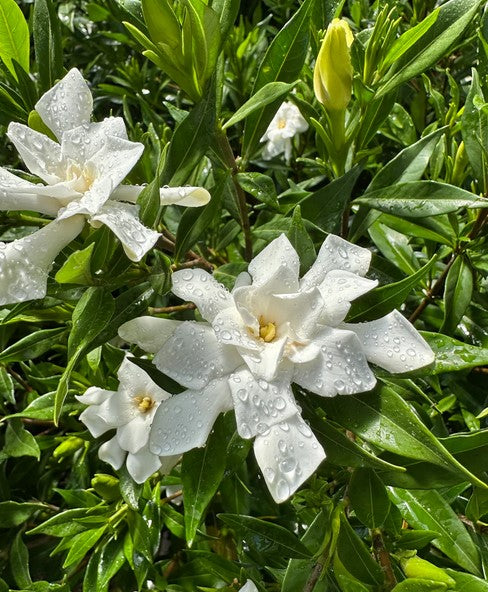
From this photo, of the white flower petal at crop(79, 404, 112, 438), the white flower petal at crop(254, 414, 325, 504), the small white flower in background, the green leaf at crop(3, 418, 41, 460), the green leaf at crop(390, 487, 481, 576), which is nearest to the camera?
the white flower petal at crop(254, 414, 325, 504)

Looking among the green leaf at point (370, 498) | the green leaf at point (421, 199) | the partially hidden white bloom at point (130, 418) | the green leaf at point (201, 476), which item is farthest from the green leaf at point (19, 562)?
the green leaf at point (421, 199)

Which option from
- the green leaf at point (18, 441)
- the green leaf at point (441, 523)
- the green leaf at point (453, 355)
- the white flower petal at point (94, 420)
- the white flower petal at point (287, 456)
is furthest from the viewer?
the green leaf at point (18, 441)

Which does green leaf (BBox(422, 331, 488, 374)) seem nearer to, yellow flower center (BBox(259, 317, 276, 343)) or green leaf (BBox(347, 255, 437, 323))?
green leaf (BBox(347, 255, 437, 323))

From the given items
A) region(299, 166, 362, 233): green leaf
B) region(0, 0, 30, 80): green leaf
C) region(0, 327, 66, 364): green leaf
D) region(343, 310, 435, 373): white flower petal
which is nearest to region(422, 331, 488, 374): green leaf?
region(343, 310, 435, 373): white flower petal

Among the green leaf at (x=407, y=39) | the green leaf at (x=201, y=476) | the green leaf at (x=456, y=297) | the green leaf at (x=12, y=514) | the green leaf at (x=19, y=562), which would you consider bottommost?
the green leaf at (x=19, y=562)

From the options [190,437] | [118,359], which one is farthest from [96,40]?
[190,437]

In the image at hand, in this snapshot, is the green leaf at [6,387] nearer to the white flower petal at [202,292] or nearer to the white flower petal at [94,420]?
the white flower petal at [94,420]
